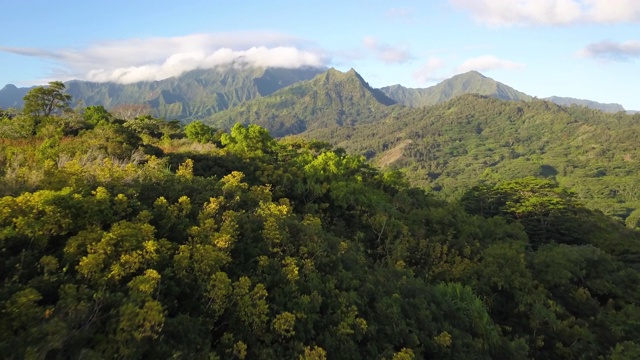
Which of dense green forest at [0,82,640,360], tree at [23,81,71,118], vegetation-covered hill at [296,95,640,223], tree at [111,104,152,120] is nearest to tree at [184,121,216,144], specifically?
tree at [23,81,71,118]

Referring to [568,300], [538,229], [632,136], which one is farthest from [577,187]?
[568,300]

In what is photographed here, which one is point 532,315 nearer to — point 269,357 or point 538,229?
point 269,357

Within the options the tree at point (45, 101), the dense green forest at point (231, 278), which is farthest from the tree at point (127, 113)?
the dense green forest at point (231, 278)

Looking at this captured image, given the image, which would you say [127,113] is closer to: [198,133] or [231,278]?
[198,133]

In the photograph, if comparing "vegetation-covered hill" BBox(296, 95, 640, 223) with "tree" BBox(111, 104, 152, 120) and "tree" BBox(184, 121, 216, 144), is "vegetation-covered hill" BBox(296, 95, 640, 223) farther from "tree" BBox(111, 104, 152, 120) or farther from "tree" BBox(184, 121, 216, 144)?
"tree" BBox(184, 121, 216, 144)

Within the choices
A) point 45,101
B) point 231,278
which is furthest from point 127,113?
point 231,278

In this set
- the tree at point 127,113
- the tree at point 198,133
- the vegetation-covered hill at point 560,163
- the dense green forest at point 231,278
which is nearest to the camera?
the dense green forest at point 231,278

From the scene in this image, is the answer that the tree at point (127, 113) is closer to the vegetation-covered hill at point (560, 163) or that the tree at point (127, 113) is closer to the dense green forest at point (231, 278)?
the dense green forest at point (231, 278)
